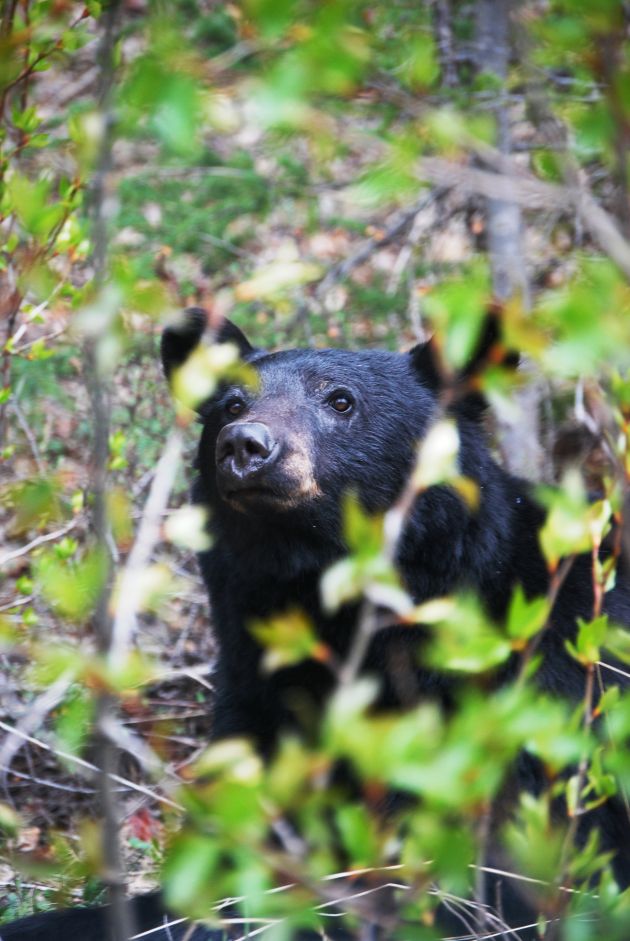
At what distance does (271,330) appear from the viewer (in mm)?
6266

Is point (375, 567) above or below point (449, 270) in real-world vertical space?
above

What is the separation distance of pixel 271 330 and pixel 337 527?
2883 mm

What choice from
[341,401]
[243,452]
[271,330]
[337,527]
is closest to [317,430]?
[341,401]

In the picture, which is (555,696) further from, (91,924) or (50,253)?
(50,253)

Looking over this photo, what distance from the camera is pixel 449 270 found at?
6543 mm

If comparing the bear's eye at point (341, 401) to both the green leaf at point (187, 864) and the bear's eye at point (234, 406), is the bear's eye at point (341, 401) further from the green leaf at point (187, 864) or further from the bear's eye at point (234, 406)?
the green leaf at point (187, 864)

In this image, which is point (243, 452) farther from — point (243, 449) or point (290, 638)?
point (290, 638)

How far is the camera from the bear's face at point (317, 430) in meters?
3.33

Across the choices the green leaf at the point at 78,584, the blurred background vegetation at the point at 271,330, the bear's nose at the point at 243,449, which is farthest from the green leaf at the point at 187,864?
the bear's nose at the point at 243,449

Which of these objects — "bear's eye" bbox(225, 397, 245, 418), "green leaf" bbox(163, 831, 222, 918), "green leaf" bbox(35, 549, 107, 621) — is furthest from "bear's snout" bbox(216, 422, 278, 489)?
"green leaf" bbox(163, 831, 222, 918)

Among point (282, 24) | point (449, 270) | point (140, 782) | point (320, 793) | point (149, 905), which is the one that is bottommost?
point (140, 782)

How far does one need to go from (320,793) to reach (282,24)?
965 mm

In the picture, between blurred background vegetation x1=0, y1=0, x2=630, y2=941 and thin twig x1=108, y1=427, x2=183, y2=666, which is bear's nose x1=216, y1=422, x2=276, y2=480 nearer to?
blurred background vegetation x1=0, y1=0, x2=630, y2=941

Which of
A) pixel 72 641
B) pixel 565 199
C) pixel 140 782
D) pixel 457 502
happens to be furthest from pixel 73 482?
pixel 565 199
